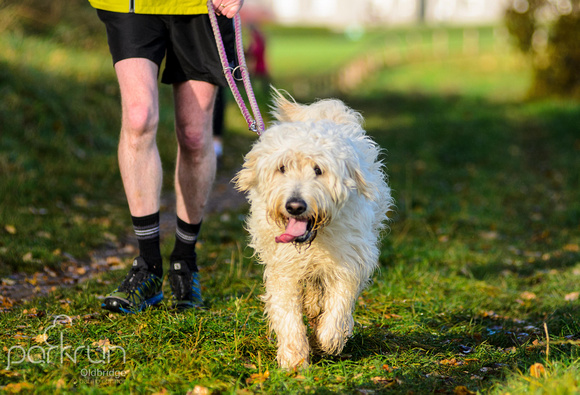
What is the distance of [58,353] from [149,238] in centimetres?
102

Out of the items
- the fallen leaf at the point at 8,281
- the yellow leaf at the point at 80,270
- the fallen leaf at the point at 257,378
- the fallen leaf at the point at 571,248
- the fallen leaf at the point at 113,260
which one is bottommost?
the fallen leaf at the point at 571,248

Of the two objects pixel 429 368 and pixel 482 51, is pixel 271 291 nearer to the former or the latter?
pixel 429 368

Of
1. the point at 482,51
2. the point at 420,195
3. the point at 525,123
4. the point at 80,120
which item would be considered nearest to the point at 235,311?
the point at 420,195

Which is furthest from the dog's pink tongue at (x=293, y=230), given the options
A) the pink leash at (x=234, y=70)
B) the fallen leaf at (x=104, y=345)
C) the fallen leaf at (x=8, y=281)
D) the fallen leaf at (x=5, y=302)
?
the fallen leaf at (x=8, y=281)

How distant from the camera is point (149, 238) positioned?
13.3 feet

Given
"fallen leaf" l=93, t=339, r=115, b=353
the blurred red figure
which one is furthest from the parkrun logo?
→ the blurred red figure

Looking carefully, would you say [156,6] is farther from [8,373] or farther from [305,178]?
[8,373]

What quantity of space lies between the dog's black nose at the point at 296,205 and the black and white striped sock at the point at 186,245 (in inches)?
54.1

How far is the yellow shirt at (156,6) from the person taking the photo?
3930 mm

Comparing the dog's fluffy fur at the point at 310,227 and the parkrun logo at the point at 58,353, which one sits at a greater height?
the dog's fluffy fur at the point at 310,227

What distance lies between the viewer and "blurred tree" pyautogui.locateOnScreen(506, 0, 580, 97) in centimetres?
1501

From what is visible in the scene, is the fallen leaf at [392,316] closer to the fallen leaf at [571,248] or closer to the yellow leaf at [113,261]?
the yellow leaf at [113,261]

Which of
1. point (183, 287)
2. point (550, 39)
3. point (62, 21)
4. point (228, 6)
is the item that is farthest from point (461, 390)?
point (550, 39)

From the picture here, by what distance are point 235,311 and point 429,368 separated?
1.28 m
